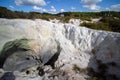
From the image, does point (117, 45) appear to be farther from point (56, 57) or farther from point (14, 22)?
point (14, 22)

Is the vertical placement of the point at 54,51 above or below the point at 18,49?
below

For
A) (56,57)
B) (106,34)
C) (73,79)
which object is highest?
(106,34)

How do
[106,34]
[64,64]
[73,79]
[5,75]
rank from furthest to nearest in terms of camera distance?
[106,34] → [64,64] → [5,75] → [73,79]

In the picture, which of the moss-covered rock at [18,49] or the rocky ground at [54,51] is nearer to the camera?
the rocky ground at [54,51]

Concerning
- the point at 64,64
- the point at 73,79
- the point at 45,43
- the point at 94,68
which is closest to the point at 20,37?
the point at 45,43

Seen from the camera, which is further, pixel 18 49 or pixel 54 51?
pixel 54 51

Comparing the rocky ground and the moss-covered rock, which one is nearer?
the rocky ground

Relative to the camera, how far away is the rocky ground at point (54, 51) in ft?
25.5

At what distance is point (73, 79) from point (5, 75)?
10.4 feet

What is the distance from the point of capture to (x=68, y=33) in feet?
31.7

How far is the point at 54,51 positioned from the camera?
9023mm

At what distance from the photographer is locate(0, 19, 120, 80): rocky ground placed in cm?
779

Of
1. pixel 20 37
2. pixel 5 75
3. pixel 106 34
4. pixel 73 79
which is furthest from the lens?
pixel 106 34

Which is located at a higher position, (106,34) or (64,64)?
(106,34)
